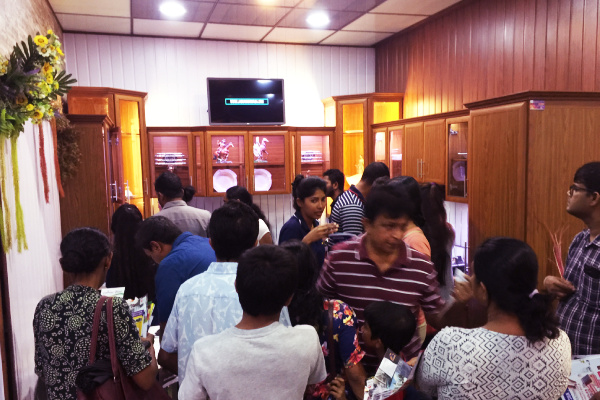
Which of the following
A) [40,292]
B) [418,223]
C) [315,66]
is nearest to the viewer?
[418,223]

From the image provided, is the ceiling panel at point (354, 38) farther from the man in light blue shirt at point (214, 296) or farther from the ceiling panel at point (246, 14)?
the man in light blue shirt at point (214, 296)

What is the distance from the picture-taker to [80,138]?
3678mm

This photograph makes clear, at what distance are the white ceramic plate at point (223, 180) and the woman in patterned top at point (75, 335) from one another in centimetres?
406

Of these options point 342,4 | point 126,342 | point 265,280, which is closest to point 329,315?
point 265,280

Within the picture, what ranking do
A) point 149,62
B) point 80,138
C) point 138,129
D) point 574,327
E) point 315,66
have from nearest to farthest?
point 574,327, point 80,138, point 138,129, point 149,62, point 315,66

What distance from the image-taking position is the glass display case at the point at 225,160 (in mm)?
5574

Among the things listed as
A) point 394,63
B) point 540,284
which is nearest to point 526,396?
point 540,284

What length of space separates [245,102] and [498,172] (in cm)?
338

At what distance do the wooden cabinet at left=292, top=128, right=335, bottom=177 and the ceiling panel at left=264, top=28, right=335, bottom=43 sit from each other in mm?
1154

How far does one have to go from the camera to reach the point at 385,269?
1.68 metres

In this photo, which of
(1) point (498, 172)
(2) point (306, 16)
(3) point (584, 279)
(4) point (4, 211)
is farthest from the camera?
(2) point (306, 16)

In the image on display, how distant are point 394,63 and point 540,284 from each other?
3.73m

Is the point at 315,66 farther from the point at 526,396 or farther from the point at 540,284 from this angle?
the point at 526,396

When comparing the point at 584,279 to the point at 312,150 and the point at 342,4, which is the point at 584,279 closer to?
the point at 342,4
